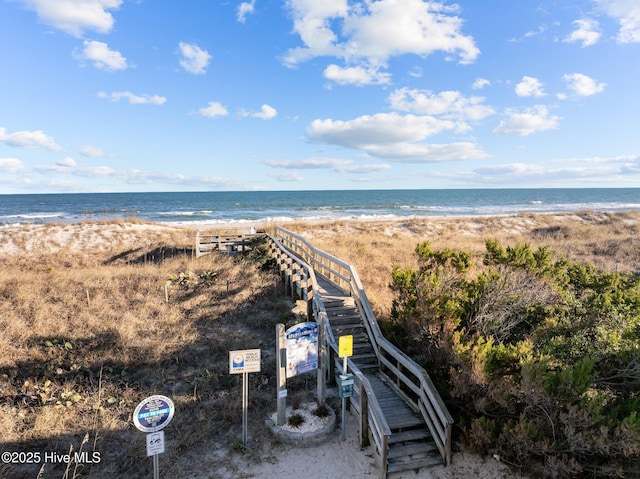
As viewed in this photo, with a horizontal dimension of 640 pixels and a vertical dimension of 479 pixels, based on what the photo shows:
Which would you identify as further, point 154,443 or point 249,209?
point 249,209

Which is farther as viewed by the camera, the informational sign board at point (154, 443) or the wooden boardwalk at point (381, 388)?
the wooden boardwalk at point (381, 388)

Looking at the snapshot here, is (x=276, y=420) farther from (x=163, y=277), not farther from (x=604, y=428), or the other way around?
(x=163, y=277)

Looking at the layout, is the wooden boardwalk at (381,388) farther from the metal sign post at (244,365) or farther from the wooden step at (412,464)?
the metal sign post at (244,365)

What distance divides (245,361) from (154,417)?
191cm

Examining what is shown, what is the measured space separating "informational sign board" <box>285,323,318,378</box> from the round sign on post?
2.54 meters

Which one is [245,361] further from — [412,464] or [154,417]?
[412,464]

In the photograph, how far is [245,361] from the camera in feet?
22.6

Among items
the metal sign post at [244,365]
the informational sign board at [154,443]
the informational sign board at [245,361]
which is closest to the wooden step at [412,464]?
the metal sign post at [244,365]

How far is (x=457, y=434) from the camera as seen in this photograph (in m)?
6.80

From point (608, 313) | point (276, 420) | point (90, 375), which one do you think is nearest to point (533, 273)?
point (608, 313)

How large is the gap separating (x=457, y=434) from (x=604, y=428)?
8.28 feet

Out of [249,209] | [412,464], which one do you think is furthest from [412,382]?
[249,209]

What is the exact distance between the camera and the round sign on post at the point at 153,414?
5.14 m

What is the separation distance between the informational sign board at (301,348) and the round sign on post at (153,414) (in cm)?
254
